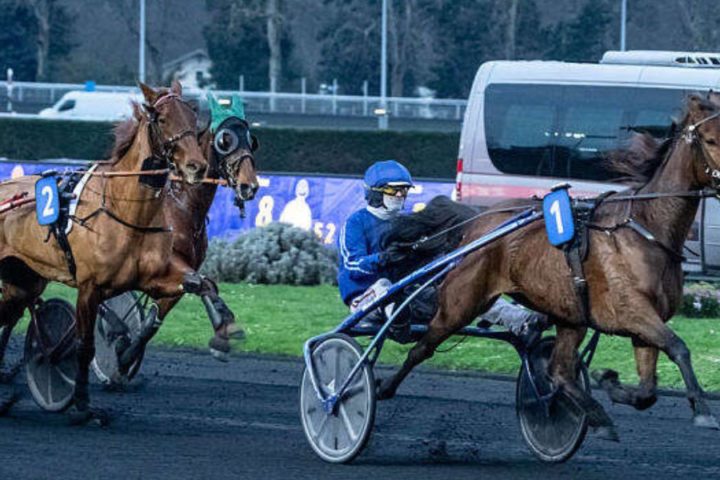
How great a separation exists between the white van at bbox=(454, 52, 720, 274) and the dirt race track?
554 cm

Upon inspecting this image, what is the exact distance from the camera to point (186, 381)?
10062mm

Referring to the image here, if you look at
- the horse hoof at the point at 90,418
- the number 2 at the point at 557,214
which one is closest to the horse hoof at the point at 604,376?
the number 2 at the point at 557,214

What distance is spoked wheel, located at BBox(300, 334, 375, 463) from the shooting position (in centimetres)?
713

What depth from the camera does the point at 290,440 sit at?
307 inches

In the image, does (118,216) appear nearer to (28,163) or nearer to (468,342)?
(468,342)

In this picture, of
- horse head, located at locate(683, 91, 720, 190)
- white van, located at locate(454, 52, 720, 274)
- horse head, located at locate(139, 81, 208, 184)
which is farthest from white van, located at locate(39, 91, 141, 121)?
horse head, located at locate(683, 91, 720, 190)

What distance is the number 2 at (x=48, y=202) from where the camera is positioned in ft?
27.4

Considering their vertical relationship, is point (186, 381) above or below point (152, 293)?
below

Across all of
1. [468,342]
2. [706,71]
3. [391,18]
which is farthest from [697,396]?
[391,18]

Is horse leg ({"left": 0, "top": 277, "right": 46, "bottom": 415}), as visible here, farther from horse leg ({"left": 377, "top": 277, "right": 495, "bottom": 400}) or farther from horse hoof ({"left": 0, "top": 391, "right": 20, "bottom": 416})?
horse leg ({"left": 377, "top": 277, "right": 495, "bottom": 400})

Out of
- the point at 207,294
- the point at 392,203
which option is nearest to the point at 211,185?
the point at 207,294

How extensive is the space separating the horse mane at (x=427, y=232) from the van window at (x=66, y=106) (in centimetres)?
2960

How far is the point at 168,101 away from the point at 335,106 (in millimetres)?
30911

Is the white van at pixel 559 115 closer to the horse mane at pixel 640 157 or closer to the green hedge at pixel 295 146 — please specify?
the horse mane at pixel 640 157
